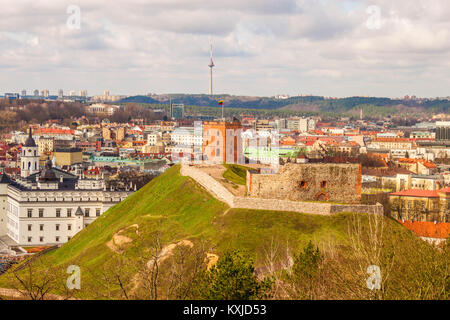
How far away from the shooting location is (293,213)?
117ft

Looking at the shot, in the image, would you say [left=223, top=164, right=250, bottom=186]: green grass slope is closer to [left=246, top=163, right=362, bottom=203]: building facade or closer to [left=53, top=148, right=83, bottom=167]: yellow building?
[left=246, top=163, right=362, bottom=203]: building facade

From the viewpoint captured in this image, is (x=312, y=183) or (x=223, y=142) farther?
(x=223, y=142)

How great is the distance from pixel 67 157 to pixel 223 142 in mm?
83674

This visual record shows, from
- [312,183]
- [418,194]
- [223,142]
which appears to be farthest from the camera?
[418,194]

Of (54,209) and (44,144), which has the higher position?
(44,144)

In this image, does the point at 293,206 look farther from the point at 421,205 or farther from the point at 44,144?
the point at 44,144

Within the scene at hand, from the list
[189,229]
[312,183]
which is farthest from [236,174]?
[312,183]

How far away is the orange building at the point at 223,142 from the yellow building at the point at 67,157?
80.0 meters

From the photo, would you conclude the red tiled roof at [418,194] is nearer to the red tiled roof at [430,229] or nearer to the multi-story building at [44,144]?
the red tiled roof at [430,229]

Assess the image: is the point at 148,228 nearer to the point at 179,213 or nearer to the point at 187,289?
the point at 179,213

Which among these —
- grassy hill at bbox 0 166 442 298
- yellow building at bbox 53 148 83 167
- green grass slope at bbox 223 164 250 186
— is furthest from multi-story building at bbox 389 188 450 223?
yellow building at bbox 53 148 83 167

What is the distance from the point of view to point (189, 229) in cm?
3747
